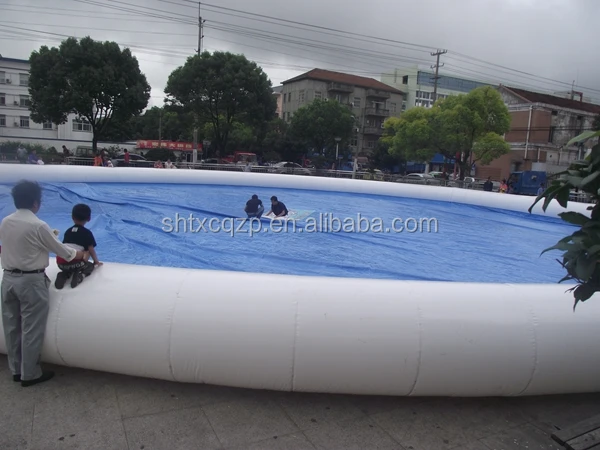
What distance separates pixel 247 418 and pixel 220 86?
3685 cm

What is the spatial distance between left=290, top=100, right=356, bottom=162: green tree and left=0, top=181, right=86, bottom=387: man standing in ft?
145

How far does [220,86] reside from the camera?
37.2 m

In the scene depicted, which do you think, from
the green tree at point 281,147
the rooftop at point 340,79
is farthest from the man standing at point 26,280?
the rooftop at point 340,79

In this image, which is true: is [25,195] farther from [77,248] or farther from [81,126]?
[81,126]

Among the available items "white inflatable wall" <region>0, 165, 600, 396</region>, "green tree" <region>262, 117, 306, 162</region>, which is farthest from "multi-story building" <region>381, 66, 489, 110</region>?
"white inflatable wall" <region>0, 165, 600, 396</region>

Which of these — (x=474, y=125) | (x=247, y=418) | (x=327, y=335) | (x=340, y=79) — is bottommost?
(x=247, y=418)

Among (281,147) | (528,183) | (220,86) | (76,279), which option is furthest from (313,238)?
(281,147)

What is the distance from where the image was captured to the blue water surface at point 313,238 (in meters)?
8.52

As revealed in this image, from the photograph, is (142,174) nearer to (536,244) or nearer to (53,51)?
(536,244)

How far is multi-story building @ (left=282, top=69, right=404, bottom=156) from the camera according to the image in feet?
208

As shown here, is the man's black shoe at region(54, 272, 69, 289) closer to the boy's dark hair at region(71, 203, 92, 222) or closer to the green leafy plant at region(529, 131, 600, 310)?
the boy's dark hair at region(71, 203, 92, 222)

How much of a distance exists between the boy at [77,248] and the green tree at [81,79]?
33588 mm

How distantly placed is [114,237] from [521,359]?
8.54 meters

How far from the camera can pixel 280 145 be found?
49.2 m
